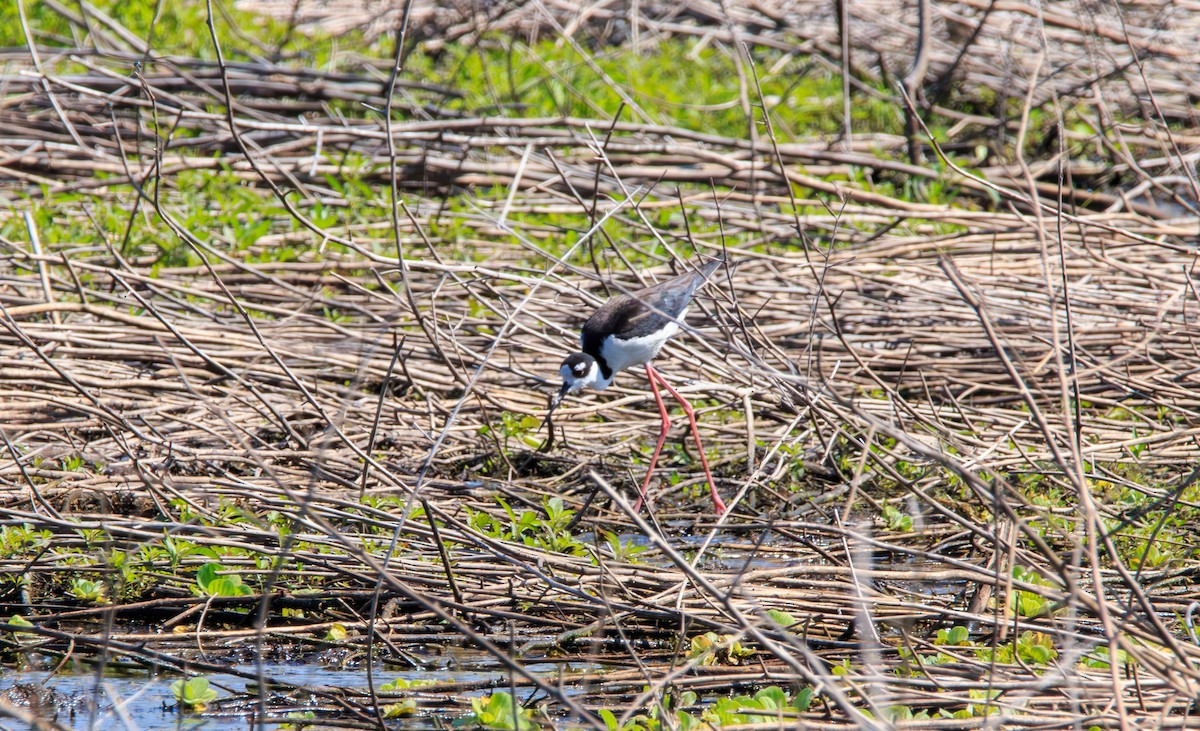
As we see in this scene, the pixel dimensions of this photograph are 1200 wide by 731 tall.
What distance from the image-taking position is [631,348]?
4.88 m

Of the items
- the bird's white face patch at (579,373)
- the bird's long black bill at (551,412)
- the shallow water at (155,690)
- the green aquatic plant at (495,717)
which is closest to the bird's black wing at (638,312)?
the bird's white face patch at (579,373)

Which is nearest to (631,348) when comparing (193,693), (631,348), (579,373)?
(631,348)

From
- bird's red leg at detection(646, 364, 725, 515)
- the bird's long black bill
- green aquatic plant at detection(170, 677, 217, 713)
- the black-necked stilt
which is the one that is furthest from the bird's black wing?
green aquatic plant at detection(170, 677, 217, 713)

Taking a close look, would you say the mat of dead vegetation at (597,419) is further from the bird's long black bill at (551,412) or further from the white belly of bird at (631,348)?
the white belly of bird at (631,348)

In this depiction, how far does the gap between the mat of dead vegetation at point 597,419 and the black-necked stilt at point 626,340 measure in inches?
6.7

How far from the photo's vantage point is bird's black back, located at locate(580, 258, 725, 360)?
4789mm

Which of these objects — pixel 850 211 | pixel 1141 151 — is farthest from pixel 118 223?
pixel 1141 151

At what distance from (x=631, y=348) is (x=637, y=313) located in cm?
14

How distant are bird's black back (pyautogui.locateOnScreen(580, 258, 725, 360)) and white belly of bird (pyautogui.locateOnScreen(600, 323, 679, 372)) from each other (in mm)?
21

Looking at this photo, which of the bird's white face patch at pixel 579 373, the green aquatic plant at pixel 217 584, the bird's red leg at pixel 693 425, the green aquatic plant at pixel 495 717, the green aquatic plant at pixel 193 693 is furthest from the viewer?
the bird's white face patch at pixel 579 373

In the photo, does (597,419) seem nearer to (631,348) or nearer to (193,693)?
(631,348)

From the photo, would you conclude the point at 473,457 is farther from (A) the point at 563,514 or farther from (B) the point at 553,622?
(B) the point at 553,622

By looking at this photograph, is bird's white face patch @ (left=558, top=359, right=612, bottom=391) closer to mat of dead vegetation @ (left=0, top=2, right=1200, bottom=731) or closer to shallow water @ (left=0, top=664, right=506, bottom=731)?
mat of dead vegetation @ (left=0, top=2, right=1200, bottom=731)

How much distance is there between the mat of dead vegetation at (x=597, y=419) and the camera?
3.07 metres
